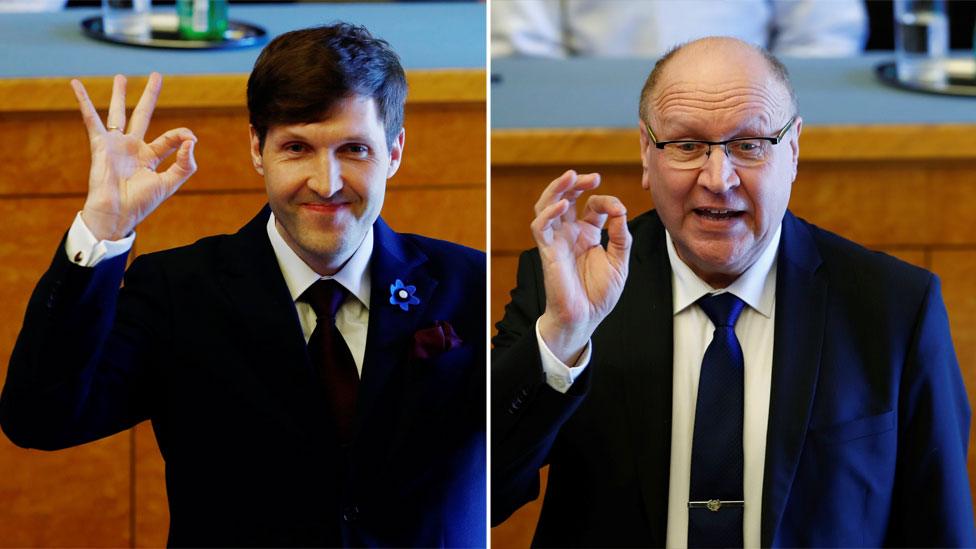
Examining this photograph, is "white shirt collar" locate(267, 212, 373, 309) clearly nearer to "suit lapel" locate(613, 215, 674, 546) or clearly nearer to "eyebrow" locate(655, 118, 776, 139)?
"suit lapel" locate(613, 215, 674, 546)

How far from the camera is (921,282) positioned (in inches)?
84.9

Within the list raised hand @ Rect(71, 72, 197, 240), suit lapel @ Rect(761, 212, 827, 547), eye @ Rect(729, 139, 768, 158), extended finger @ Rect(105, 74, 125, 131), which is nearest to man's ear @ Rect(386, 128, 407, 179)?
raised hand @ Rect(71, 72, 197, 240)

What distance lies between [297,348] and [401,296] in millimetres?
189

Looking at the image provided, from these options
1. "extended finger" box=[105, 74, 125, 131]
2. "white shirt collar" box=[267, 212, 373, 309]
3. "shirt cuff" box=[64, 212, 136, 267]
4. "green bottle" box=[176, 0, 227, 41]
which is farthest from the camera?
"green bottle" box=[176, 0, 227, 41]

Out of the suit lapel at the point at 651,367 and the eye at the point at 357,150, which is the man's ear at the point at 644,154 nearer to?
the suit lapel at the point at 651,367

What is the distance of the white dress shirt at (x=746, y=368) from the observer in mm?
2090

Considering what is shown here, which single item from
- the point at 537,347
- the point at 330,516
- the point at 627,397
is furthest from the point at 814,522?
the point at 330,516

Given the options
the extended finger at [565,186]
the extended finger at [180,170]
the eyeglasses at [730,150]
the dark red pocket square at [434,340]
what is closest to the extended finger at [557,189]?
the extended finger at [565,186]

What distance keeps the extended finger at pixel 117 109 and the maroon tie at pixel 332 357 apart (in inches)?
15.3

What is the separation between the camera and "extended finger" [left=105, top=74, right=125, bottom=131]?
2.01m

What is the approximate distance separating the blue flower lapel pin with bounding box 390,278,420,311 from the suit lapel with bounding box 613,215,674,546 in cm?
34

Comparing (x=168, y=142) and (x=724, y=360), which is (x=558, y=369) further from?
Result: (x=168, y=142)

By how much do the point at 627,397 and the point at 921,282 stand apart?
1.70 ft

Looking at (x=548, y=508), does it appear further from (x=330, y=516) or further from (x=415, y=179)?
(x=415, y=179)
